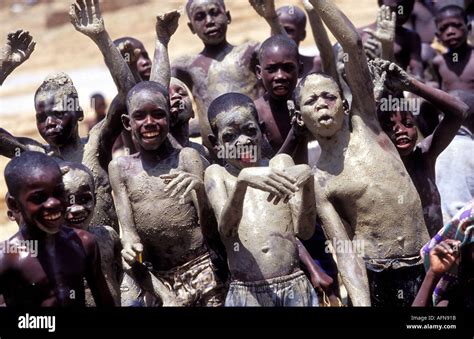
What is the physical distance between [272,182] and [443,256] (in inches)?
33.5

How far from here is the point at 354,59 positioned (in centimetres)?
838

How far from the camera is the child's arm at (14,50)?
29.8 ft

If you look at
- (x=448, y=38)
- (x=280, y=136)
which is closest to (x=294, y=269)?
(x=280, y=136)

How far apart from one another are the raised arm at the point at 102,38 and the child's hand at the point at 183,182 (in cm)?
122

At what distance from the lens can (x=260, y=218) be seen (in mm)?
7922

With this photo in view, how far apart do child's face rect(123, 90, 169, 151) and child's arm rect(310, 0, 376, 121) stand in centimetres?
98

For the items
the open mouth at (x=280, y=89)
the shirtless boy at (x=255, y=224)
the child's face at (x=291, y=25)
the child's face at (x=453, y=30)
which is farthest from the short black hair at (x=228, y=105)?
the child's face at (x=453, y=30)

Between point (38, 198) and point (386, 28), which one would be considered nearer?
point (38, 198)

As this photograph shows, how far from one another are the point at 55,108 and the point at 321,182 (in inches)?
65.4

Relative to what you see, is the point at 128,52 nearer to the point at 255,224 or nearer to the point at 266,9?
the point at 266,9

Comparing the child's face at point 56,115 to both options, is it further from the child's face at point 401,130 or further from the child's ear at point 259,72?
the child's face at point 401,130

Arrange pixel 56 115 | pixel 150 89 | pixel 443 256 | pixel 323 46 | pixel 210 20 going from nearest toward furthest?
pixel 443 256, pixel 150 89, pixel 56 115, pixel 323 46, pixel 210 20

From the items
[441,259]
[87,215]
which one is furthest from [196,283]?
[441,259]

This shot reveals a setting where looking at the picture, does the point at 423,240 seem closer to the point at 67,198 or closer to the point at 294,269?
the point at 294,269
